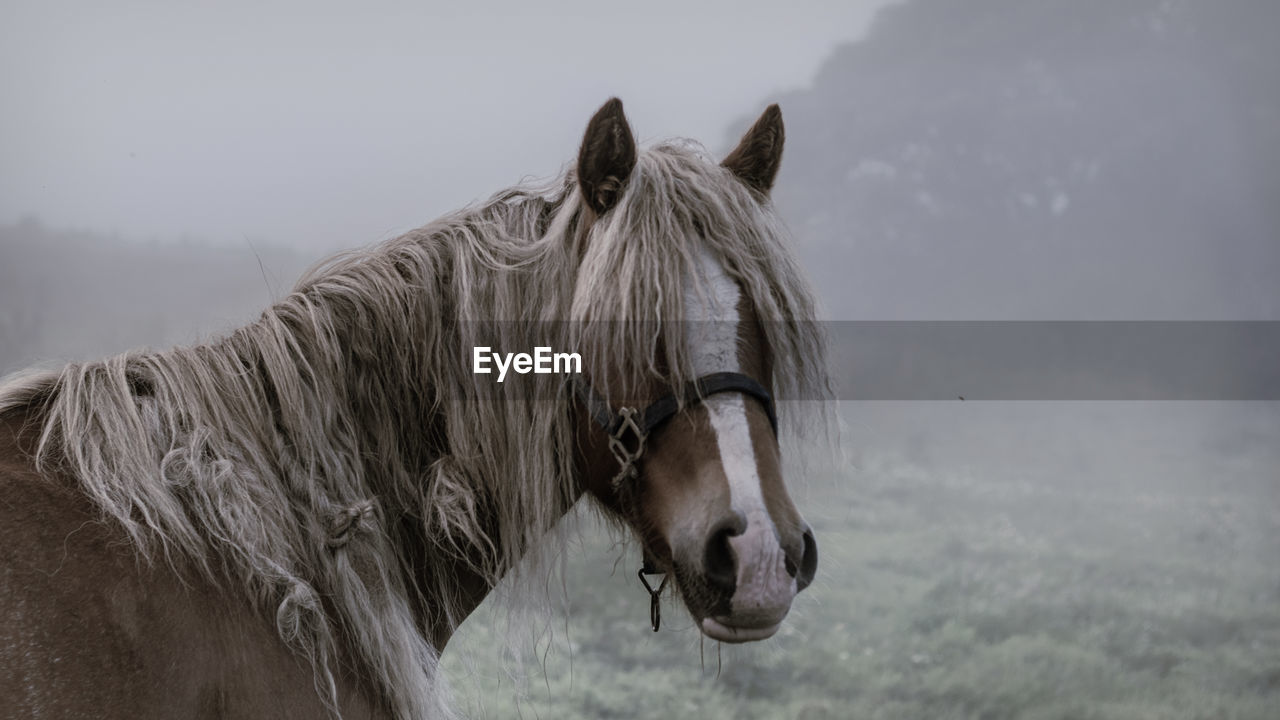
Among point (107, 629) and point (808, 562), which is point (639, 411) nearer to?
point (808, 562)

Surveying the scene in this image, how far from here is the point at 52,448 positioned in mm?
1754

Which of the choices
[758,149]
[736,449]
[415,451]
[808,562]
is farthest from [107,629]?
[758,149]

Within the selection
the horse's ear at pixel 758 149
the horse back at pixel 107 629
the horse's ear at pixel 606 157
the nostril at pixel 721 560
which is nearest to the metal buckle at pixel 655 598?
the nostril at pixel 721 560

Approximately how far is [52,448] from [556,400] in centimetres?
99

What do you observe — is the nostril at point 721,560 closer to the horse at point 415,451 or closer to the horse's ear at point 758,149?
the horse at point 415,451

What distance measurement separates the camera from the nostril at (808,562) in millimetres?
1689

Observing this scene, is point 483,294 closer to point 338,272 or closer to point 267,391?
point 338,272

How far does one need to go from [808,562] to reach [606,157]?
0.94 metres

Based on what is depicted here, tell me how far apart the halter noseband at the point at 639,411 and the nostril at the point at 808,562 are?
9.5 inches

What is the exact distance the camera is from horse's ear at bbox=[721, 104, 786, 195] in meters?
2.13

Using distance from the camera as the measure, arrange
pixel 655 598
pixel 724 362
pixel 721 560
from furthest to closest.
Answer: pixel 655 598 < pixel 724 362 < pixel 721 560

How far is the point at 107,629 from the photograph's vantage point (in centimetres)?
151

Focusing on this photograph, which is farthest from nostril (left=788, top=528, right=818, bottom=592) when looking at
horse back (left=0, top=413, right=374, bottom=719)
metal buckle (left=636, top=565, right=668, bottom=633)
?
horse back (left=0, top=413, right=374, bottom=719)

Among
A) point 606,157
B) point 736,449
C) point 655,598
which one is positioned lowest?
point 655,598
